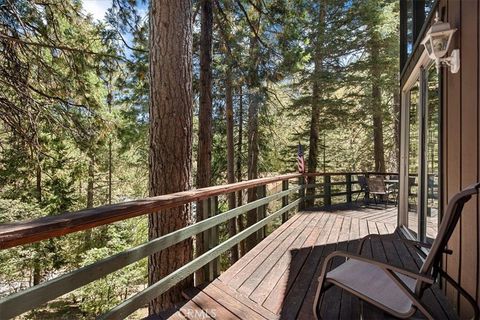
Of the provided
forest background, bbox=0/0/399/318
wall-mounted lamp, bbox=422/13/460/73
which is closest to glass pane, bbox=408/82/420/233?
wall-mounted lamp, bbox=422/13/460/73

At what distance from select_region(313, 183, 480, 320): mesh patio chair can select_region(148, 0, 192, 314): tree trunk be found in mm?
1505

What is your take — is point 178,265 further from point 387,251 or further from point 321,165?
point 321,165

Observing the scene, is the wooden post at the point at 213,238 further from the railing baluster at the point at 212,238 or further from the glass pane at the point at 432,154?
the glass pane at the point at 432,154

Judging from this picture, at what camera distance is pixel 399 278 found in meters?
1.64

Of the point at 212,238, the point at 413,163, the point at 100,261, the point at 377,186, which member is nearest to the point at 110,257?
the point at 100,261

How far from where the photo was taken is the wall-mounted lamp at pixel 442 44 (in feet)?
7.37

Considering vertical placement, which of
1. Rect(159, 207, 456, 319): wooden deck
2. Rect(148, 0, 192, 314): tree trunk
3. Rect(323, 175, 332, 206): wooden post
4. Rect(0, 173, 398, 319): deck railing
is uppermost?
Rect(148, 0, 192, 314): tree trunk

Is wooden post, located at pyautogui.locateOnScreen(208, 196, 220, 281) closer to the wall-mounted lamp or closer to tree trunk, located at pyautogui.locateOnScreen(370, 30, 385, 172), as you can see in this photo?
the wall-mounted lamp

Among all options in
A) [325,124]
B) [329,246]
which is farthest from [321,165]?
[329,246]

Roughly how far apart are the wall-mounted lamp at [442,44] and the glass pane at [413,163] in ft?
6.22

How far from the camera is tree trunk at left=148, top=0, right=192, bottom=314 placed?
2896 mm

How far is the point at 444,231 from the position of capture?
1.52m

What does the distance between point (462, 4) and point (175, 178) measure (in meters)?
2.66

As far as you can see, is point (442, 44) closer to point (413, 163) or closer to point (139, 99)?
point (413, 163)
